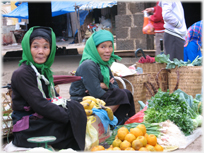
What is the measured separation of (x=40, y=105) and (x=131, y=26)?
234 inches

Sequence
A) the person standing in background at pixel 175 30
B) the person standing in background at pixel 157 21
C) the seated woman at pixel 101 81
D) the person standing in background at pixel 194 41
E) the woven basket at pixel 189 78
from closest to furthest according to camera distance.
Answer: the seated woman at pixel 101 81
the woven basket at pixel 189 78
the person standing in background at pixel 175 30
the person standing in background at pixel 194 41
the person standing in background at pixel 157 21

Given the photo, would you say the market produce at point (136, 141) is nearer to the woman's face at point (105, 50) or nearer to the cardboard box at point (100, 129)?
the cardboard box at point (100, 129)

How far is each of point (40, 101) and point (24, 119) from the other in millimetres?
247

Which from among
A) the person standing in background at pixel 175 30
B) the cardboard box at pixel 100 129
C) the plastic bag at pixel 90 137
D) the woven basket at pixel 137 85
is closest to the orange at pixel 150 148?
the plastic bag at pixel 90 137

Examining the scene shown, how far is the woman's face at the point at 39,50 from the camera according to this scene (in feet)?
9.21

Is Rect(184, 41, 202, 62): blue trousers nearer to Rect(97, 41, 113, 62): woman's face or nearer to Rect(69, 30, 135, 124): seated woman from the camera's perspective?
Rect(69, 30, 135, 124): seated woman

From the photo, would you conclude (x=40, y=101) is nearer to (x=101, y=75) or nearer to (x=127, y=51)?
(x=101, y=75)

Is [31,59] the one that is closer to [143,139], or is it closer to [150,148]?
[143,139]

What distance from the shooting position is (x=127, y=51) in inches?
313

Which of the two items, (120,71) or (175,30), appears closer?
(120,71)

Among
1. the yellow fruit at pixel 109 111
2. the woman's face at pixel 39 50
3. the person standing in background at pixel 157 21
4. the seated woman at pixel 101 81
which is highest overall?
the person standing in background at pixel 157 21

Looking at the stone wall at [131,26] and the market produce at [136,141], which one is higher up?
the stone wall at [131,26]

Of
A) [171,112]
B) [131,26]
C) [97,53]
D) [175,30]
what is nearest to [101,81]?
[97,53]

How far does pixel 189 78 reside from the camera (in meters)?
4.86
